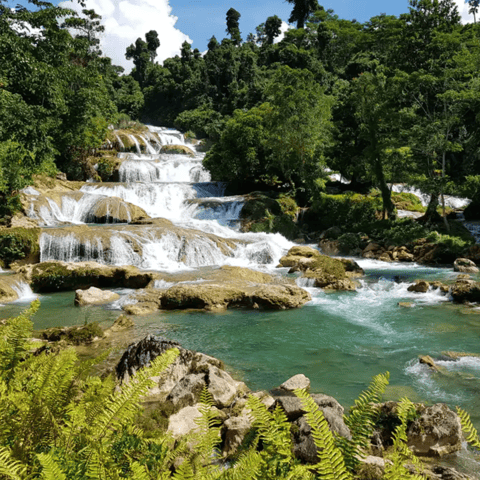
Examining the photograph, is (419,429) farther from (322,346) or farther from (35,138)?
(35,138)

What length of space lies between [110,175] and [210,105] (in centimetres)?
3010

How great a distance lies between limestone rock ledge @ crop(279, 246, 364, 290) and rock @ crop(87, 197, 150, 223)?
9139 mm

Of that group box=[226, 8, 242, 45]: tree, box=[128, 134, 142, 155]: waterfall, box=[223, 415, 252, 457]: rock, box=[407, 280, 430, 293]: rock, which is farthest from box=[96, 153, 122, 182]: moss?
box=[226, 8, 242, 45]: tree

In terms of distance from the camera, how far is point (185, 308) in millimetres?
11539

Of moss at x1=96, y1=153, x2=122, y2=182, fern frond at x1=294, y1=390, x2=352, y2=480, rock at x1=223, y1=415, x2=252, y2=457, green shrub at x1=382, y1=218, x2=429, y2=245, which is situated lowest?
rock at x1=223, y1=415, x2=252, y2=457

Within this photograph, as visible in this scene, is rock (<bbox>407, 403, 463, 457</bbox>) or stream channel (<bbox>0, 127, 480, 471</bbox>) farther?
stream channel (<bbox>0, 127, 480, 471</bbox>)

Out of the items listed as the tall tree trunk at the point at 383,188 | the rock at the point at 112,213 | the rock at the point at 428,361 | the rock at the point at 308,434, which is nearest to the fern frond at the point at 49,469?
the rock at the point at 308,434

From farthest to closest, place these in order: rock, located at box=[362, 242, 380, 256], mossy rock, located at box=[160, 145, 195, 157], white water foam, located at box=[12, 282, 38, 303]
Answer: mossy rock, located at box=[160, 145, 195, 157]
rock, located at box=[362, 242, 380, 256]
white water foam, located at box=[12, 282, 38, 303]

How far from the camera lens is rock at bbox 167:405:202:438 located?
4531 mm

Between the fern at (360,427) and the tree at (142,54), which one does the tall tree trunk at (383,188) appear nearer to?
the fern at (360,427)

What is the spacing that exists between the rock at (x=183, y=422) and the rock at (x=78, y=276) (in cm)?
949

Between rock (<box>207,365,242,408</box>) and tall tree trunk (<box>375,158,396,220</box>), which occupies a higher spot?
tall tree trunk (<box>375,158,396,220</box>)

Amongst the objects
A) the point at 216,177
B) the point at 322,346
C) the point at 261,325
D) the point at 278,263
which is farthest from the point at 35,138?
the point at 322,346

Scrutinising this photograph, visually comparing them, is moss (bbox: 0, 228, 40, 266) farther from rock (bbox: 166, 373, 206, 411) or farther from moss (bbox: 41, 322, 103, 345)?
rock (bbox: 166, 373, 206, 411)
